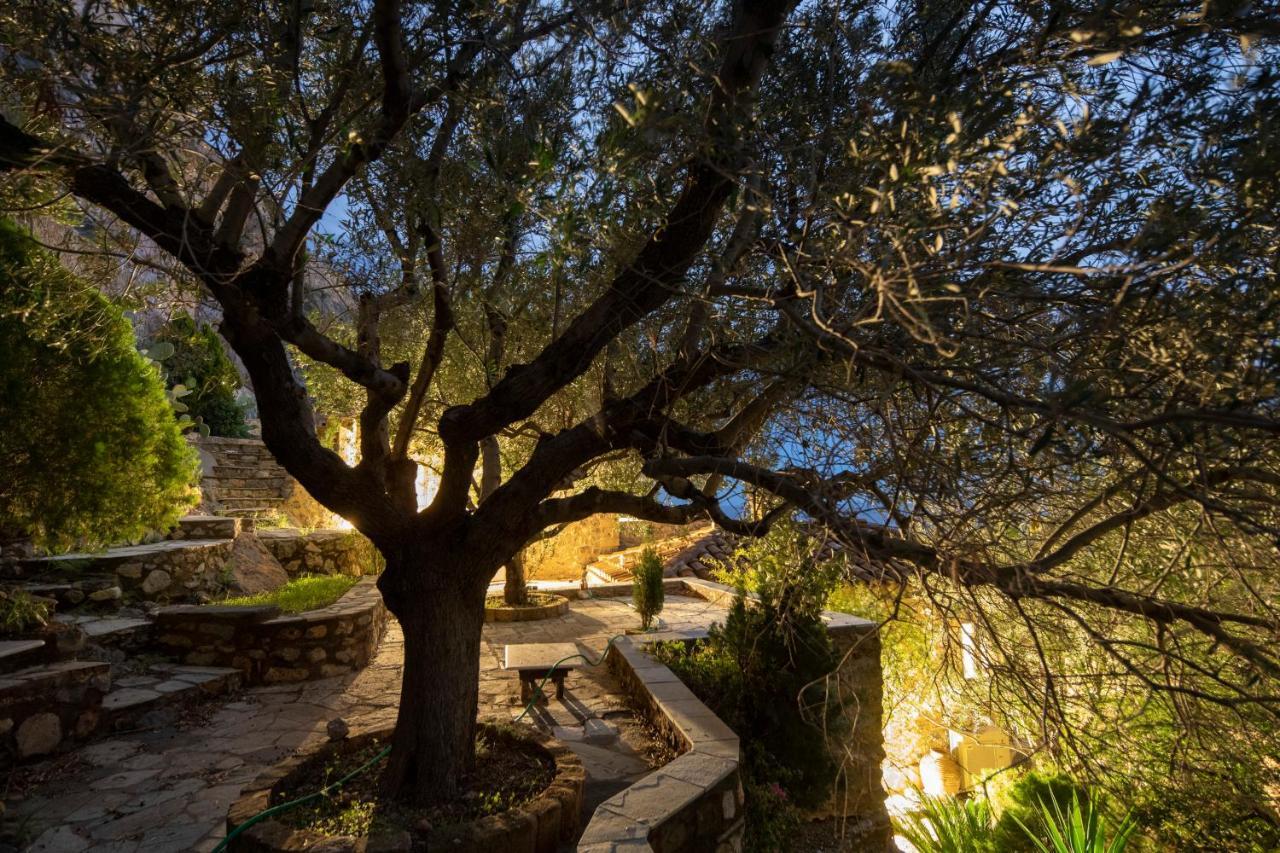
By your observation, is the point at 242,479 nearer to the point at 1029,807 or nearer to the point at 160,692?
the point at 160,692

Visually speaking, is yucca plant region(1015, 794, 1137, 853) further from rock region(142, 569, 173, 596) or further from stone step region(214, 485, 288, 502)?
stone step region(214, 485, 288, 502)

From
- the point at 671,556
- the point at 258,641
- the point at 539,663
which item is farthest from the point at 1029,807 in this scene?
the point at 671,556

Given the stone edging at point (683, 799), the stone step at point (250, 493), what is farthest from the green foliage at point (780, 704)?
the stone step at point (250, 493)

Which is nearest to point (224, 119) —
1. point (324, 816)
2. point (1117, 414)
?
point (324, 816)

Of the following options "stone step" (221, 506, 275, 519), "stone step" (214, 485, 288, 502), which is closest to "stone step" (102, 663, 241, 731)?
"stone step" (221, 506, 275, 519)

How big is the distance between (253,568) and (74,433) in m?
4.81

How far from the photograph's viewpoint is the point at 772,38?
3.30m

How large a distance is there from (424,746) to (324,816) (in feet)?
1.90

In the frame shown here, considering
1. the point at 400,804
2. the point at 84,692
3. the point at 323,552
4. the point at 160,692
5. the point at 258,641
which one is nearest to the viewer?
the point at 400,804

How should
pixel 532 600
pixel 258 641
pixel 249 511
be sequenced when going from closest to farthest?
1. pixel 258 641
2. pixel 532 600
3. pixel 249 511

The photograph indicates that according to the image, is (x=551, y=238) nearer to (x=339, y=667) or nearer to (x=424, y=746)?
(x=424, y=746)

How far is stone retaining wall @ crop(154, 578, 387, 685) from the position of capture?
7.69 metres

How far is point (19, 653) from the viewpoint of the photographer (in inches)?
225

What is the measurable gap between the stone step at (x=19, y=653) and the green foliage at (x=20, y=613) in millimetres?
228
